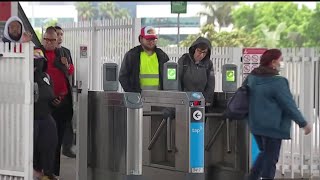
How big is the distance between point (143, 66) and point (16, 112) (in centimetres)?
213

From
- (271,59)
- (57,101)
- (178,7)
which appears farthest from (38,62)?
(178,7)

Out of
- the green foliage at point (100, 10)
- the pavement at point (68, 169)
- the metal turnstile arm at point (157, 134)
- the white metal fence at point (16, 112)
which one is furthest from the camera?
the green foliage at point (100, 10)

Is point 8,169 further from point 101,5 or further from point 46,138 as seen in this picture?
point 101,5

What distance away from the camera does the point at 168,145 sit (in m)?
8.16

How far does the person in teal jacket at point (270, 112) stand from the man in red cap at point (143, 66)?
5.15ft

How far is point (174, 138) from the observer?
8117 millimetres

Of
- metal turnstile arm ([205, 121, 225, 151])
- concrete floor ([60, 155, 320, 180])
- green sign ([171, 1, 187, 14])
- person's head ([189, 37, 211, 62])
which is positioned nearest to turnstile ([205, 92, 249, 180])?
metal turnstile arm ([205, 121, 225, 151])

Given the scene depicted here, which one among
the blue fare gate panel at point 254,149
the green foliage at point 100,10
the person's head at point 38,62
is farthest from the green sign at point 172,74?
the green foliage at point 100,10

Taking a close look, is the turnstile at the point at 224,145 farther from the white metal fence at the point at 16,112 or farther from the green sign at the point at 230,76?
the white metal fence at the point at 16,112

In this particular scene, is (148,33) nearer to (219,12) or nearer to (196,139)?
(196,139)

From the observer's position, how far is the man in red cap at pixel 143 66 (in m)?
8.46

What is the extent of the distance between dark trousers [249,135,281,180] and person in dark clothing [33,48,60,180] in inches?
90.5

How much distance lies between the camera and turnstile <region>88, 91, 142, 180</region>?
721 centimetres

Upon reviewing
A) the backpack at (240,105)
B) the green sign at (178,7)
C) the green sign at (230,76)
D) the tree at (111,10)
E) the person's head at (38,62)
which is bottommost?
the backpack at (240,105)
